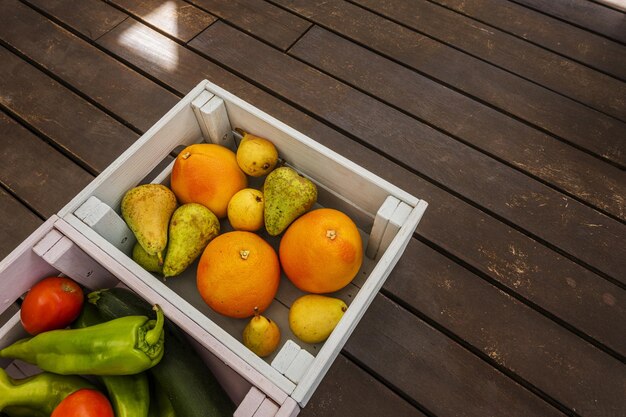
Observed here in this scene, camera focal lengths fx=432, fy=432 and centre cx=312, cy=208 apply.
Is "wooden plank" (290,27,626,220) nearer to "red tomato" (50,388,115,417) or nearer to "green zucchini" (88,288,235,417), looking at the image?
"green zucchini" (88,288,235,417)

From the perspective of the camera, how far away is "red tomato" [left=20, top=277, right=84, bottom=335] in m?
0.62

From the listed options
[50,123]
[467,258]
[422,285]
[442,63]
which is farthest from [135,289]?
[442,63]

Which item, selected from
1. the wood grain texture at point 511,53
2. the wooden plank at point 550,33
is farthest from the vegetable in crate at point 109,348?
the wooden plank at point 550,33

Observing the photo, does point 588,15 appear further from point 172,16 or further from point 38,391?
point 38,391

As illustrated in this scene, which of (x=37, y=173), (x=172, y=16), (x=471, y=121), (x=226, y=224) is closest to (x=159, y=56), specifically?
(x=172, y=16)

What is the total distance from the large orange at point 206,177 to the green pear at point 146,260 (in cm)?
11

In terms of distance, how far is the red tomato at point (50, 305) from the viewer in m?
0.62

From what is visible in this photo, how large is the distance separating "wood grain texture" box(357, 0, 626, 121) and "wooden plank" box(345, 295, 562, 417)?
2.98 feet

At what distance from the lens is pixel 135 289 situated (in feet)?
1.92

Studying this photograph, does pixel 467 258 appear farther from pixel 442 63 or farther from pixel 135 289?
pixel 135 289

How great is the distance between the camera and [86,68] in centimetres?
140

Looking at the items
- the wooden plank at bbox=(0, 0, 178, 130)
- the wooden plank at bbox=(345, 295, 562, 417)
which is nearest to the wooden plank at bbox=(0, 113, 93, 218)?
the wooden plank at bbox=(0, 0, 178, 130)

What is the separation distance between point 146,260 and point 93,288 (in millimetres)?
108

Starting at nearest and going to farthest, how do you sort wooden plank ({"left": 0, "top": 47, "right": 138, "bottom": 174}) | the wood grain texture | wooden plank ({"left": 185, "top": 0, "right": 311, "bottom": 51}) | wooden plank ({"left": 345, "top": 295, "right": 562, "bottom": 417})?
wooden plank ({"left": 345, "top": 295, "right": 562, "bottom": 417}) < wooden plank ({"left": 0, "top": 47, "right": 138, "bottom": 174}) < the wood grain texture < wooden plank ({"left": 185, "top": 0, "right": 311, "bottom": 51})
